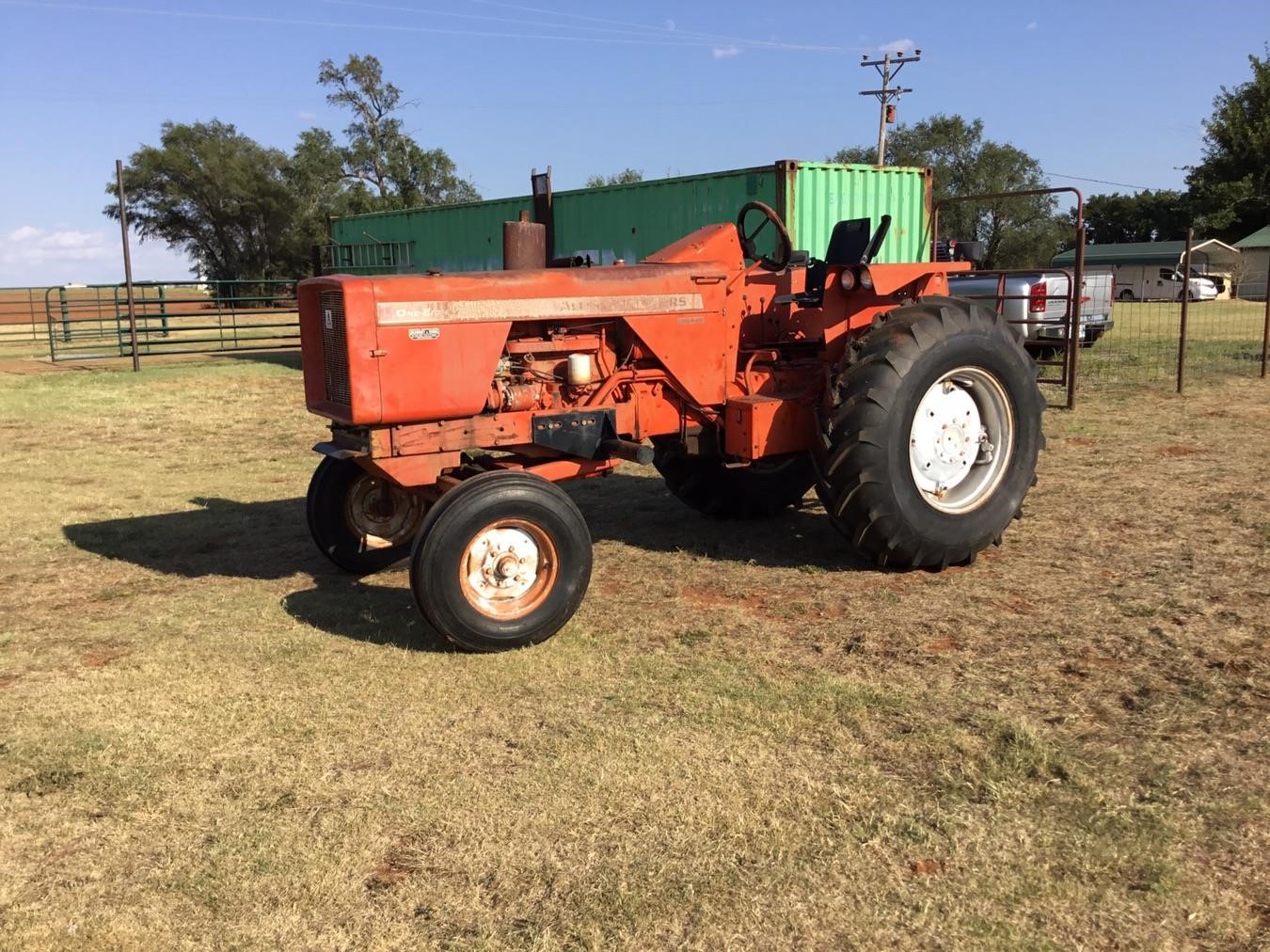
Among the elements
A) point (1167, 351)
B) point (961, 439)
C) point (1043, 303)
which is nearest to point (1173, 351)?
point (1167, 351)

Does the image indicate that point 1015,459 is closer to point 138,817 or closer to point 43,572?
point 138,817

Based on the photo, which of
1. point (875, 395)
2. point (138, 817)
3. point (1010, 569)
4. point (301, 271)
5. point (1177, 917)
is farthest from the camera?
point (301, 271)

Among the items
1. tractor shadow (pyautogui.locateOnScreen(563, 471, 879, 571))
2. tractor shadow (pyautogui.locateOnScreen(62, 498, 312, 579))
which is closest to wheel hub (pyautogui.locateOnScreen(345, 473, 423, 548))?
tractor shadow (pyautogui.locateOnScreen(62, 498, 312, 579))

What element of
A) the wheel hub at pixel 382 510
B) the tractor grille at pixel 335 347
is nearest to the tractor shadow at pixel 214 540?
the wheel hub at pixel 382 510

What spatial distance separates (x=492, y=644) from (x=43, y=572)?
3.08m

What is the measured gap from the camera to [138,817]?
3146 mm

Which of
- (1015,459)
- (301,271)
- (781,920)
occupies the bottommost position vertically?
(781,920)

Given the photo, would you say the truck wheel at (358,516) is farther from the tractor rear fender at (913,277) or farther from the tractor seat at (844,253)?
the tractor rear fender at (913,277)

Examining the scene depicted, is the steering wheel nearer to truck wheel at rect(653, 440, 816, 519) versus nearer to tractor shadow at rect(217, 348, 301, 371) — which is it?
truck wheel at rect(653, 440, 816, 519)

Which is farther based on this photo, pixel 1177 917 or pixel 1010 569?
pixel 1010 569

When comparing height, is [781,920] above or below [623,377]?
below

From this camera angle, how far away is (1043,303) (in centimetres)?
1460

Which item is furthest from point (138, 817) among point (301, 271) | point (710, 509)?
point (301, 271)

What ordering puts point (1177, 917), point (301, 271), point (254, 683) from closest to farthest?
point (1177, 917)
point (254, 683)
point (301, 271)
